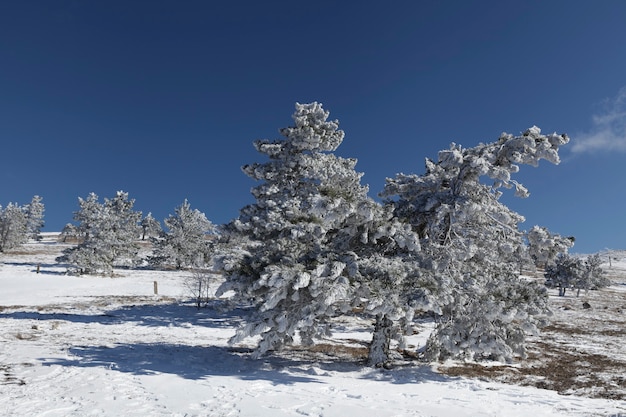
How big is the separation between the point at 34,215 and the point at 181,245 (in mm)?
64714

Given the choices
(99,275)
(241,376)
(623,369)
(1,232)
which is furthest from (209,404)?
(1,232)

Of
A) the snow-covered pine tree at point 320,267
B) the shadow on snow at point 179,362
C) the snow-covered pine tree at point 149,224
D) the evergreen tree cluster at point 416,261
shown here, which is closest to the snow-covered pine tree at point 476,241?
the evergreen tree cluster at point 416,261

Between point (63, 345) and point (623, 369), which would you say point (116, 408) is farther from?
point (623, 369)

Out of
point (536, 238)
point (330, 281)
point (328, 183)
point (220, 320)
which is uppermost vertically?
point (328, 183)

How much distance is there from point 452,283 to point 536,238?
147 inches

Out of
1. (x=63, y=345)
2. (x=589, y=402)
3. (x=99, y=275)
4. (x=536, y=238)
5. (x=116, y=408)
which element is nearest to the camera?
(x=116, y=408)

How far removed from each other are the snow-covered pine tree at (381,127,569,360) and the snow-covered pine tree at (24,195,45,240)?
111m

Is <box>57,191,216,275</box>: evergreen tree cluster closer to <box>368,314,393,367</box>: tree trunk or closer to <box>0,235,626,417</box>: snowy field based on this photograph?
<box>0,235,626,417</box>: snowy field

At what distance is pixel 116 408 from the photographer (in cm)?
851

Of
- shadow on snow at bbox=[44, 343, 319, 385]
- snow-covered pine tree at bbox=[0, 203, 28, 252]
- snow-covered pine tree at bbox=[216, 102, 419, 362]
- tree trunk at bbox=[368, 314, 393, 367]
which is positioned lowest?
shadow on snow at bbox=[44, 343, 319, 385]

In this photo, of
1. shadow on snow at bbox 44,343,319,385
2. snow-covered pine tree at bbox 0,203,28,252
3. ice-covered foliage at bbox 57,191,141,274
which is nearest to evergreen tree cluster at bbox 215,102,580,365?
shadow on snow at bbox 44,343,319,385

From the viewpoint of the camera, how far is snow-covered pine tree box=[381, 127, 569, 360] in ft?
39.5

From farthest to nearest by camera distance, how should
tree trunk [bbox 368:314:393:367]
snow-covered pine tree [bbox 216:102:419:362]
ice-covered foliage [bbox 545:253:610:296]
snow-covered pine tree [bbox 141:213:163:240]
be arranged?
snow-covered pine tree [bbox 141:213:163:240] < ice-covered foliage [bbox 545:253:610:296] < tree trunk [bbox 368:314:393:367] < snow-covered pine tree [bbox 216:102:419:362]

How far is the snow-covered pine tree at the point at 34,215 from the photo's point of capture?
9869 centimetres
